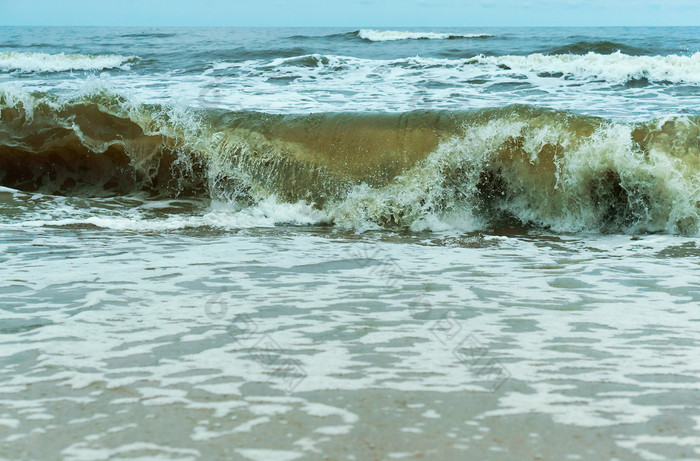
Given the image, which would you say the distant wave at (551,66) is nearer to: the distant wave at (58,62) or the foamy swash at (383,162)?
the distant wave at (58,62)

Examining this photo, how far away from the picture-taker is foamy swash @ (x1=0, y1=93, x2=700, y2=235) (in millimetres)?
6332

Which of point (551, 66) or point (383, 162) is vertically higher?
point (551, 66)

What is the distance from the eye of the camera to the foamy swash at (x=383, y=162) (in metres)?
6.33

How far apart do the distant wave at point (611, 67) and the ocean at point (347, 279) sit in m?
2.73

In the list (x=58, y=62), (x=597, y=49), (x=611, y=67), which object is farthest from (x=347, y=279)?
(x=58, y=62)

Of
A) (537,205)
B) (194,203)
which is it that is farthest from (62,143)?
(537,205)

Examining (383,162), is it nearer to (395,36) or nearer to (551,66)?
(551,66)

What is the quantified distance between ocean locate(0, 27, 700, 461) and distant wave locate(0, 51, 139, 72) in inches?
364

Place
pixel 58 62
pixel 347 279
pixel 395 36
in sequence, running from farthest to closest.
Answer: pixel 395 36 < pixel 58 62 < pixel 347 279

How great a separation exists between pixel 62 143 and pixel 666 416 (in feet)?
25.3

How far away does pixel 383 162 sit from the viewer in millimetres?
7250

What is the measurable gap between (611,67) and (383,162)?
914 centimetres

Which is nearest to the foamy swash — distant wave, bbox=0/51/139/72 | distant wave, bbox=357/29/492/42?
distant wave, bbox=0/51/139/72

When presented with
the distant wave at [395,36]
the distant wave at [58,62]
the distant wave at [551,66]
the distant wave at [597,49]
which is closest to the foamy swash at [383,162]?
the distant wave at [551,66]
